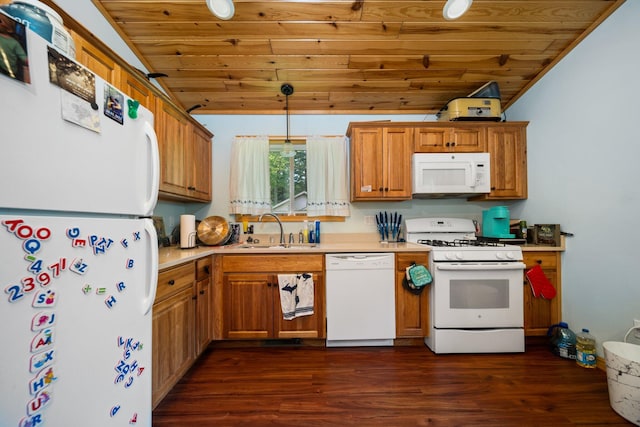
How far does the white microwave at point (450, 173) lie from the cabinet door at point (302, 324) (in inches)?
62.3

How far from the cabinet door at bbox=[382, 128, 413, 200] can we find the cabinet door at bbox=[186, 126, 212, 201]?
1977 millimetres

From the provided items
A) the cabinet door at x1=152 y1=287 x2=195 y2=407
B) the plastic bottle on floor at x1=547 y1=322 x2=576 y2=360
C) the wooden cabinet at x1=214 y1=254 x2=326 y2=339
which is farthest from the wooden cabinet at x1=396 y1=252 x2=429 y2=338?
the cabinet door at x1=152 y1=287 x2=195 y2=407

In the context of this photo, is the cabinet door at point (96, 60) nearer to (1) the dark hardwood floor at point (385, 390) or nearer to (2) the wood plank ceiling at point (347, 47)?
(2) the wood plank ceiling at point (347, 47)

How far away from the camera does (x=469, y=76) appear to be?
8.22 feet

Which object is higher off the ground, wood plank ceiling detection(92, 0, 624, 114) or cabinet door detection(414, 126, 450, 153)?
wood plank ceiling detection(92, 0, 624, 114)

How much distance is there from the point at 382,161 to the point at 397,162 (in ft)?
0.54

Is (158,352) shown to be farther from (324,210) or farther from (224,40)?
(224,40)

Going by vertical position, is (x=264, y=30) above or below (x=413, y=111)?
above

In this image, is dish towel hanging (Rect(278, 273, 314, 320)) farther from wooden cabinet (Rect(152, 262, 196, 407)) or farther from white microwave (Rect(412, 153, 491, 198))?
white microwave (Rect(412, 153, 491, 198))

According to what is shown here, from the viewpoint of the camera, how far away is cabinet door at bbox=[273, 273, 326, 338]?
217cm

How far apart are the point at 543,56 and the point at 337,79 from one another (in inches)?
77.3

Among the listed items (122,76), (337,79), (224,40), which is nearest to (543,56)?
(337,79)

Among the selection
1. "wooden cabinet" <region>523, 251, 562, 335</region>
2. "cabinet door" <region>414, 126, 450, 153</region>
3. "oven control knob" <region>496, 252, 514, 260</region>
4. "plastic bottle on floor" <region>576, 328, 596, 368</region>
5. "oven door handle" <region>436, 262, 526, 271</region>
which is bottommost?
"plastic bottle on floor" <region>576, 328, 596, 368</region>

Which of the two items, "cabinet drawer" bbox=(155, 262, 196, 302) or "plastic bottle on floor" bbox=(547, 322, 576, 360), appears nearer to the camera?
"cabinet drawer" bbox=(155, 262, 196, 302)
